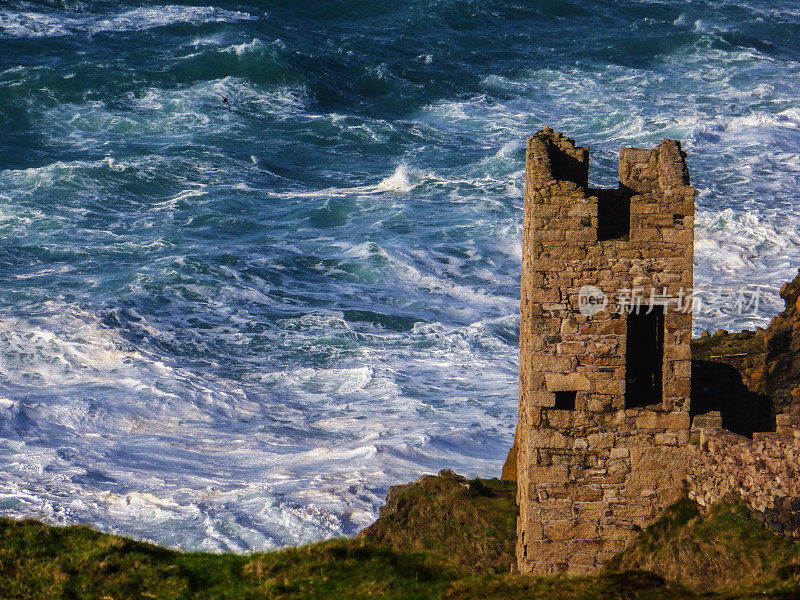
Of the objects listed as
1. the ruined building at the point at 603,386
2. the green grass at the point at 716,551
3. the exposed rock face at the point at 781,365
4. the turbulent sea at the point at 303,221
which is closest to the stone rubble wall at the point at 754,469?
the ruined building at the point at 603,386

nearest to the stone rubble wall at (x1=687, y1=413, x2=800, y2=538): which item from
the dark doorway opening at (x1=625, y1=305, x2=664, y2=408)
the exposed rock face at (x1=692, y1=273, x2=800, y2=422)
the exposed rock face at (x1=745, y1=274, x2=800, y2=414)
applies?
the dark doorway opening at (x1=625, y1=305, x2=664, y2=408)

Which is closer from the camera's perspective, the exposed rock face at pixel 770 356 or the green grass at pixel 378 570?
the green grass at pixel 378 570

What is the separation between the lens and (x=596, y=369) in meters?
12.1

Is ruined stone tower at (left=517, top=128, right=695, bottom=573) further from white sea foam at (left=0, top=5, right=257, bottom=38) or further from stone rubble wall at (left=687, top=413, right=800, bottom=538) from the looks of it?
white sea foam at (left=0, top=5, right=257, bottom=38)

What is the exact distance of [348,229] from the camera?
134ft

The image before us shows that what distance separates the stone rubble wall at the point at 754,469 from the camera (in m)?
Answer: 11.1

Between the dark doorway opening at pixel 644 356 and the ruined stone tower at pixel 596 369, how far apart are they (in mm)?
63

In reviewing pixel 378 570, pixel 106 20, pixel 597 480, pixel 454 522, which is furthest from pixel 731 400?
pixel 106 20

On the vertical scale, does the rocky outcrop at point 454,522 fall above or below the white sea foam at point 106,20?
below

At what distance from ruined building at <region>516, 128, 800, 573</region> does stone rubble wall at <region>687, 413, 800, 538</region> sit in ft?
0.07

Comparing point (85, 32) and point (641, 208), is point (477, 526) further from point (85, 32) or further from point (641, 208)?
point (85, 32)

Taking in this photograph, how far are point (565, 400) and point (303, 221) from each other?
29.8 meters

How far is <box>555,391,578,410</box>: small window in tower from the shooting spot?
486 inches

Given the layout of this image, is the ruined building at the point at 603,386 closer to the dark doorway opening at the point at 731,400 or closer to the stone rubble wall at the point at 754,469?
the stone rubble wall at the point at 754,469
